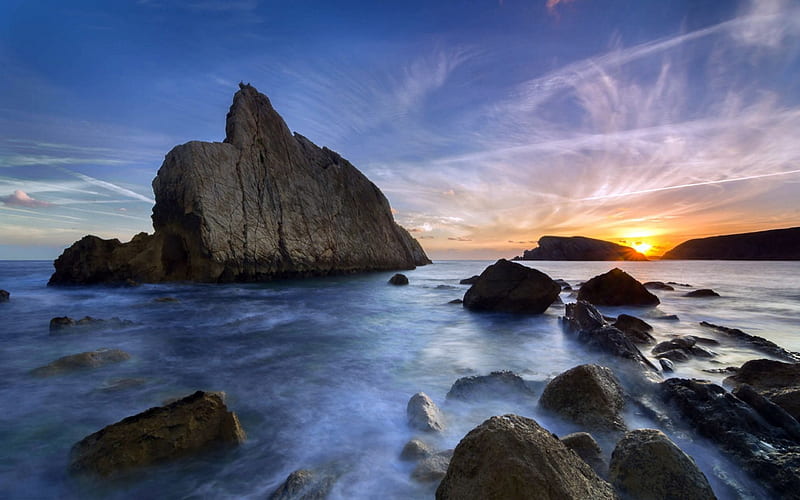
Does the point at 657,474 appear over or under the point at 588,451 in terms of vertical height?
over

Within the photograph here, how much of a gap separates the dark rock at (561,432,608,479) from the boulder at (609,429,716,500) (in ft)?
0.59

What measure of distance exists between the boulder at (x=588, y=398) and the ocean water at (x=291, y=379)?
0.19m

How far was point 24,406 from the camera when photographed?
491 centimetres

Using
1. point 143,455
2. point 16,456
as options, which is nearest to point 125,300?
point 16,456

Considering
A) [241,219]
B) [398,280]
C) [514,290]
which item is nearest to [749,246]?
[398,280]

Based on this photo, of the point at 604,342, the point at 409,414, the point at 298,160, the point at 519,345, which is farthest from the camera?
the point at 298,160

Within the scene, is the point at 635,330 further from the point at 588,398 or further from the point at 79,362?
the point at 79,362

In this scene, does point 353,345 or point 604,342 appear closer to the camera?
point 604,342

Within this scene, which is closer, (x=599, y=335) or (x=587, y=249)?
(x=599, y=335)

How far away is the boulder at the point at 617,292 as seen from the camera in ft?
46.3

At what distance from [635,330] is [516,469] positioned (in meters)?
8.26

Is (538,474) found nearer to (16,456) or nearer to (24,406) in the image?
(16,456)

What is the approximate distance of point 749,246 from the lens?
97625 mm

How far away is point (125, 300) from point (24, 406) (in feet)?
44.3
